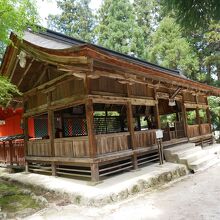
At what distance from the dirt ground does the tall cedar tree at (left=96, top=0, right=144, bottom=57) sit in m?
20.8

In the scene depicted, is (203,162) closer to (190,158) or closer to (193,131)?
(190,158)

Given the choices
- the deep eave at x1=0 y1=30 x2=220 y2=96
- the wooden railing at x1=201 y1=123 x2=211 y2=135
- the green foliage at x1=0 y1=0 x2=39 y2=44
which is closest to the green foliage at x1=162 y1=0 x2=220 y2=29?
the deep eave at x1=0 y1=30 x2=220 y2=96

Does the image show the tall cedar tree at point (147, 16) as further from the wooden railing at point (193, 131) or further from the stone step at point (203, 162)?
the stone step at point (203, 162)

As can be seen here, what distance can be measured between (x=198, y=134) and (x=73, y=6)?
98.1ft

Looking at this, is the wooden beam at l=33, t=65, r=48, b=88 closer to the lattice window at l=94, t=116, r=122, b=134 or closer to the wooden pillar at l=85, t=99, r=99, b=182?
the wooden pillar at l=85, t=99, r=99, b=182

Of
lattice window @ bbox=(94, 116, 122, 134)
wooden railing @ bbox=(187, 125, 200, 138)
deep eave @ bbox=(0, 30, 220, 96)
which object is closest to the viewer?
deep eave @ bbox=(0, 30, 220, 96)

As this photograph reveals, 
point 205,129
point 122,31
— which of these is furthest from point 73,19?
point 205,129

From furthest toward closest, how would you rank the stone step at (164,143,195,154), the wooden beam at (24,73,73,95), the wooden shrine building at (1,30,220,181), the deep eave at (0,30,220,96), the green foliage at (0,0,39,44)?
the stone step at (164,143,195,154) → the wooden beam at (24,73,73,95) → the wooden shrine building at (1,30,220,181) → the green foliage at (0,0,39,44) → the deep eave at (0,30,220,96)

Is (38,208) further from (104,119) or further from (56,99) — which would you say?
(104,119)

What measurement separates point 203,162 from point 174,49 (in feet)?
45.3

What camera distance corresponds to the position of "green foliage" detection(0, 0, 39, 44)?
243 inches

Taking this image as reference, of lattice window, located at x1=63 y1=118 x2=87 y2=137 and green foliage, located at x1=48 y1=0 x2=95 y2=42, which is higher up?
green foliage, located at x1=48 y1=0 x2=95 y2=42

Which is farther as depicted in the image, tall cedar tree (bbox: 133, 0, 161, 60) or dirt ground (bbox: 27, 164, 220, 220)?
tall cedar tree (bbox: 133, 0, 161, 60)

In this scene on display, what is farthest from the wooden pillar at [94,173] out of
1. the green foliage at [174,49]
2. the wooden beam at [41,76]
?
the green foliage at [174,49]
